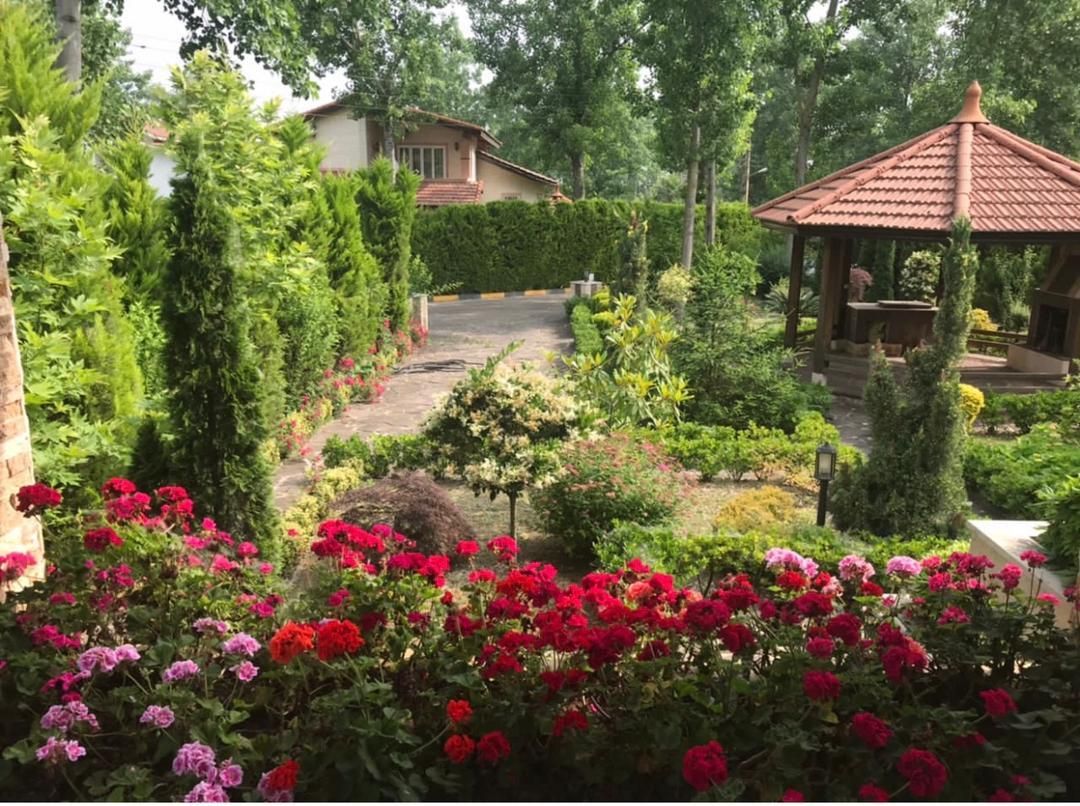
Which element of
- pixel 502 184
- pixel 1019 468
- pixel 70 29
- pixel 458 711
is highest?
pixel 502 184

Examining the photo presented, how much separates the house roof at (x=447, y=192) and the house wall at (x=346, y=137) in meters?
3.59

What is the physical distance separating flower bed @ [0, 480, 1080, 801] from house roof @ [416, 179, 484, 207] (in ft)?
86.4

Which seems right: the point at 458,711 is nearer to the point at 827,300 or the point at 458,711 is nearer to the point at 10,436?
the point at 10,436

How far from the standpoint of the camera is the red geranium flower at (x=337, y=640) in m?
2.91

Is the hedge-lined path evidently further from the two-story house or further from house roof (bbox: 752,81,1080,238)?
the two-story house

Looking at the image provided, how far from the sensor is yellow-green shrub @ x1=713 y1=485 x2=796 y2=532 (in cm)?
669

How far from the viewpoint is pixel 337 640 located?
2906 mm

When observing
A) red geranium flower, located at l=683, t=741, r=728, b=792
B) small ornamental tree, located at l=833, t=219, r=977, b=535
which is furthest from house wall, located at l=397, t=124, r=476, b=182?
red geranium flower, located at l=683, t=741, r=728, b=792

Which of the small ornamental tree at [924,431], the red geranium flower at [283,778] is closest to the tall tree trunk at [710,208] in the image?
the small ornamental tree at [924,431]

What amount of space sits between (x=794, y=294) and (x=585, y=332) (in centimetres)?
387

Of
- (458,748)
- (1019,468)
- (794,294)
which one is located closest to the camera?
(458,748)

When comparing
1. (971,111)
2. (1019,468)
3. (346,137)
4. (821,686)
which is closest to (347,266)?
(1019,468)

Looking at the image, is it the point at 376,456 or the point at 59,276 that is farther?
the point at 376,456

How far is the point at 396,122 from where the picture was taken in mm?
31312
